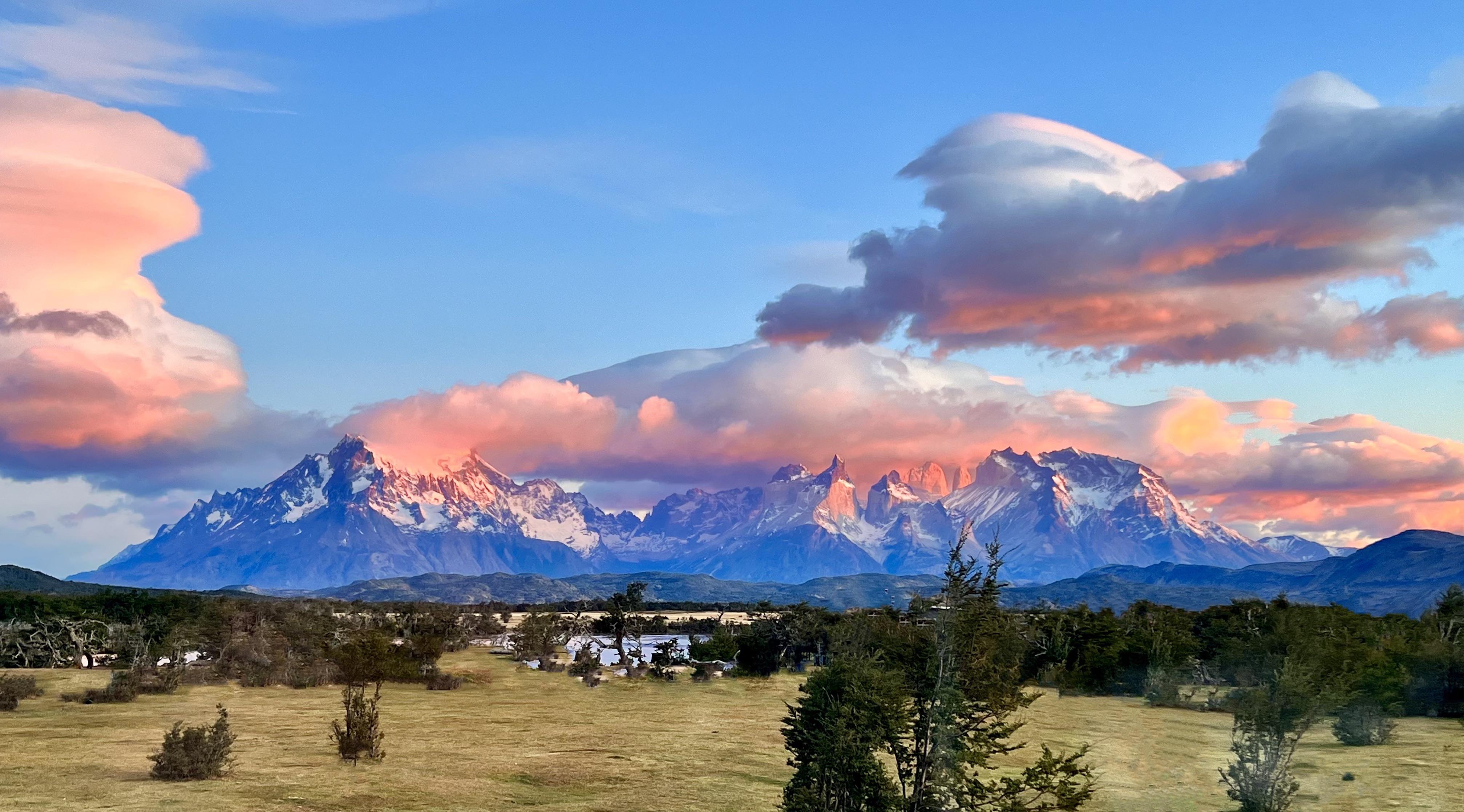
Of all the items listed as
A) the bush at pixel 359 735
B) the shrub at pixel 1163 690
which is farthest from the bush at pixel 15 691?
the shrub at pixel 1163 690

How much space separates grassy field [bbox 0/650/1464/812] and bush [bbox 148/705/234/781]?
0.69 meters

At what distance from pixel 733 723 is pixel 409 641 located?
45.3 m

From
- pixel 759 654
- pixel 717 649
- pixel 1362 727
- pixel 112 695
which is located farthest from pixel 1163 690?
pixel 112 695

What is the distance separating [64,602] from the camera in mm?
128375

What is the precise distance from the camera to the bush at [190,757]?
41.5 metres

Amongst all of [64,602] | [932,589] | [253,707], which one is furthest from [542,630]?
[932,589]

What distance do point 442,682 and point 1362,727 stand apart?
219 ft

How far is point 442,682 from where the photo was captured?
9375 cm

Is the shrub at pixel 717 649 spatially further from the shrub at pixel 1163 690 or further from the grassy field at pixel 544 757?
Result: the shrub at pixel 1163 690

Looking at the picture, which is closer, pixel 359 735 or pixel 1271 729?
pixel 1271 729

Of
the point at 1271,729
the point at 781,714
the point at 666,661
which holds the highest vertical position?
the point at 1271,729

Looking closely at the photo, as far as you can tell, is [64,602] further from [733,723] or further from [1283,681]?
[1283,681]

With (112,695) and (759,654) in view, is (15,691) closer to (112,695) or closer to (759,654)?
(112,695)

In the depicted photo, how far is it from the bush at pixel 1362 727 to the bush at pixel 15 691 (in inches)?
2967
